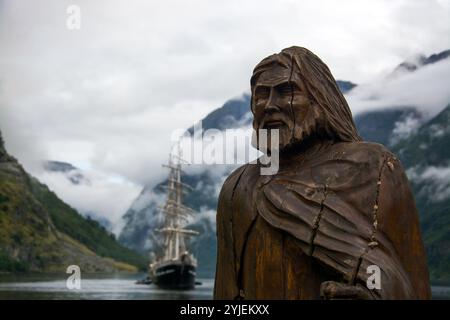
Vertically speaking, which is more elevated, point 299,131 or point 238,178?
point 299,131

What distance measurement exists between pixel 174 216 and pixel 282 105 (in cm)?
14988

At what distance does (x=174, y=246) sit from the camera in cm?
15288

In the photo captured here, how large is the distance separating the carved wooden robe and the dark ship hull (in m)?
126

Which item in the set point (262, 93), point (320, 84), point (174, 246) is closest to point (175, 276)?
point (174, 246)

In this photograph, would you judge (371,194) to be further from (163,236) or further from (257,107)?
(163,236)

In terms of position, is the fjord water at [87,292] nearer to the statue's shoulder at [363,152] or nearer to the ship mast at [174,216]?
the ship mast at [174,216]

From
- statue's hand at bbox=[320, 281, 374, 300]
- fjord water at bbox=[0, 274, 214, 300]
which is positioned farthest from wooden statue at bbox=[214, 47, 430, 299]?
fjord water at bbox=[0, 274, 214, 300]

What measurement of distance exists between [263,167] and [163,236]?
485 feet

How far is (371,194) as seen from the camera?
21.2ft

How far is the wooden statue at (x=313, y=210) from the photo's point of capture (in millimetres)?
6289

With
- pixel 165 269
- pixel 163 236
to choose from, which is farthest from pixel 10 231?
pixel 165 269

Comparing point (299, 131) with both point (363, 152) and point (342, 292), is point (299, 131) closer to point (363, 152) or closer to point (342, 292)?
point (363, 152)

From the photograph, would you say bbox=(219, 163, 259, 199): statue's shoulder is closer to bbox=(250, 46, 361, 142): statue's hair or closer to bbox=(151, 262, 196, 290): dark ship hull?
bbox=(250, 46, 361, 142): statue's hair
